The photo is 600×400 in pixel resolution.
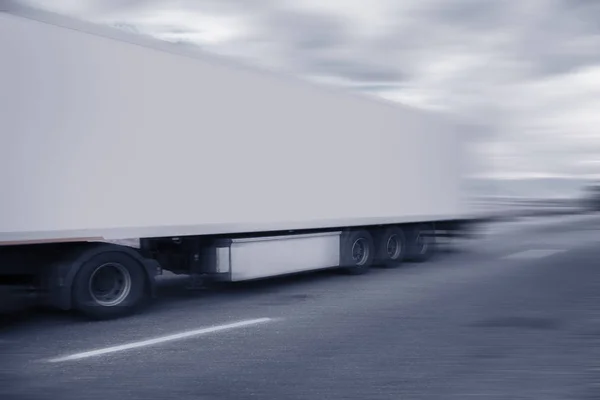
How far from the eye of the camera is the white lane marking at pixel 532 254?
16625mm

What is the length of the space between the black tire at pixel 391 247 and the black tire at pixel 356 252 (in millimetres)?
343

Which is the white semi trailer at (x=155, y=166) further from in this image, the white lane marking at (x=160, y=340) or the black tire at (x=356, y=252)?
the white lane marking at (x=160, y=340)

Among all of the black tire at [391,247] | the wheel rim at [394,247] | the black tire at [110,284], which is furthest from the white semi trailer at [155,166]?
the wheel rim at [394,247]

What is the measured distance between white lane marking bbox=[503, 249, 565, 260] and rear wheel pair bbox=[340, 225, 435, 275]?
229 cm

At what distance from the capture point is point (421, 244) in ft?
51.1

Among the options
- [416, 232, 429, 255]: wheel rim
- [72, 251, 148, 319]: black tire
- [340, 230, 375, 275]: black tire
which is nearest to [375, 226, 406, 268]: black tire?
[340, 230, 375, 275]: black tire

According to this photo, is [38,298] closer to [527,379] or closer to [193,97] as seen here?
[193,97]

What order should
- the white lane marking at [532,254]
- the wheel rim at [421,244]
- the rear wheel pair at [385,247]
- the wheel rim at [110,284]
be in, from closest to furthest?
the wheel rim at [110,284], the rear wheel pair at [385,247], the wheel rim at [421,244], the white lane marking at [532,254]

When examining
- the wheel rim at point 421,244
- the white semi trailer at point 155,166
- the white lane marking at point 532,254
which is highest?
the white semi trailer at point 155,166

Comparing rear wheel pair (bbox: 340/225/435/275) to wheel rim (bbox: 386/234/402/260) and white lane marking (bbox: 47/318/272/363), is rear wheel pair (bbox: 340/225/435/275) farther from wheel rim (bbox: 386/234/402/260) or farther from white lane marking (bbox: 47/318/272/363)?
white lane marking (bbox: 47/318/272/363)

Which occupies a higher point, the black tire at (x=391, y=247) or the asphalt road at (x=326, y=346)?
the black tire at (x=391, y=247)

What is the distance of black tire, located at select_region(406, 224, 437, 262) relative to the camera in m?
15.1

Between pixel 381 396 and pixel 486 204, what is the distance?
45.9 ft

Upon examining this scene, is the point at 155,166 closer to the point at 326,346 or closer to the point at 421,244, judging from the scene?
the point at 326,346
